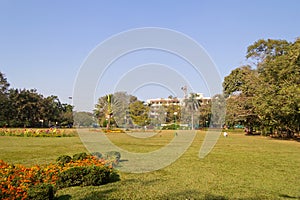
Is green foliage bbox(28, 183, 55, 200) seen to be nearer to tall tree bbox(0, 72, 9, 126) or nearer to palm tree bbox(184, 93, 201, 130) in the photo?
tall tree bbox(0, 72, 9, 126)

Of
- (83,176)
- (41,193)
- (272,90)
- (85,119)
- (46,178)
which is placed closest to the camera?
(41,193)

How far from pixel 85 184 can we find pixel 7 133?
28.6 meters

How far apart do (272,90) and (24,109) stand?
51329 mm

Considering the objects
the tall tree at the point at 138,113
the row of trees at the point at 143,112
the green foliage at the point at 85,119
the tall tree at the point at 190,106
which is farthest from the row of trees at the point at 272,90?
the green foliage at the point at 85,119

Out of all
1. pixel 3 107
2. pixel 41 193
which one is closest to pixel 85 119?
pixel 3 107

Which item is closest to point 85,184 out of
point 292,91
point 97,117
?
point 292,91

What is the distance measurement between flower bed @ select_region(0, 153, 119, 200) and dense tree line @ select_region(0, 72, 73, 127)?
56002mm

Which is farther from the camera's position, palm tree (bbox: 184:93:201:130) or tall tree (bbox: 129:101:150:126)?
palm tree (bbox: 184:93:201:130)

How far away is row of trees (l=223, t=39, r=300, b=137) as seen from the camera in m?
25.6

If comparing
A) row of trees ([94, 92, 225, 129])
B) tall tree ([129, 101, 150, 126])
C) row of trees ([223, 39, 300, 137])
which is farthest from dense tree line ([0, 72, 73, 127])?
row of trees ([223, 39, 300, 137])

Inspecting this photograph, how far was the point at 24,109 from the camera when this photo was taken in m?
61.8

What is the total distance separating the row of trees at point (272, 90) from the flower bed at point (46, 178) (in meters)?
20.5

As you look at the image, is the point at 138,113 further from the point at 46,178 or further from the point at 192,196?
the point at 192,196

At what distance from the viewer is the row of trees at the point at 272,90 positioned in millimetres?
25609
